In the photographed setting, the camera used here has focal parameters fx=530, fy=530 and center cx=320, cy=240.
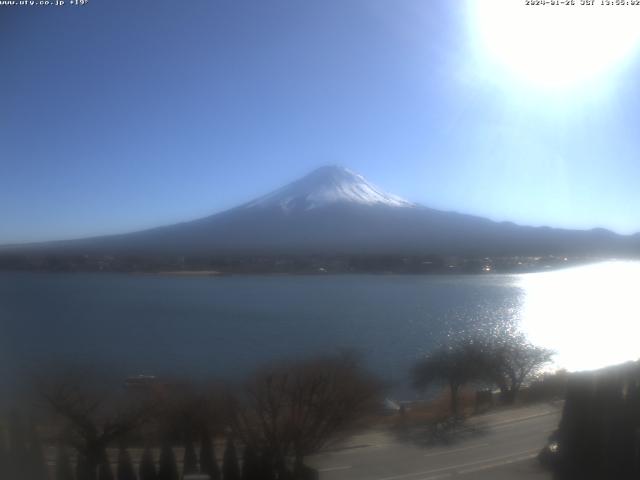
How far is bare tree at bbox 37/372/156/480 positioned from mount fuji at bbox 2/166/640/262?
3.51 ft

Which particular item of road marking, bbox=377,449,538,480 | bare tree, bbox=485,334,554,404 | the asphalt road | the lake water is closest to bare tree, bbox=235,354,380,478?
the asphalt road

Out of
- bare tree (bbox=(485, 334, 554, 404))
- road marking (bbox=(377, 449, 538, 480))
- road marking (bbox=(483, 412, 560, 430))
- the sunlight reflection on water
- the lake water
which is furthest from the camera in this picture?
the sunlight reflection on water

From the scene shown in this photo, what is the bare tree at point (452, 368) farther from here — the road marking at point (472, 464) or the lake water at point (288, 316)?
the road marking at point (472, 464)

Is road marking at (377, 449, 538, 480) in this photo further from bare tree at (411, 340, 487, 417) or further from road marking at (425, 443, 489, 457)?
bare tree at (411, 340, 487, 417)

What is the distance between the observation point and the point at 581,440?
236 centimetres

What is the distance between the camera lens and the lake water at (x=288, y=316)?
2695 millimetres

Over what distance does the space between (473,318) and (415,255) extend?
0.54m

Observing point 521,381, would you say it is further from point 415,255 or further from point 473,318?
point 415,255

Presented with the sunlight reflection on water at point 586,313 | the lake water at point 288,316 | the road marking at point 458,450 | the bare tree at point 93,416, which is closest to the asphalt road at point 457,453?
A: the road marking at point 458,450

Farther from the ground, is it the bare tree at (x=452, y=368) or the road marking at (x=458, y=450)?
the bare tree at (x=452, y=368)

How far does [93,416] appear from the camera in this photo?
7.80 ft

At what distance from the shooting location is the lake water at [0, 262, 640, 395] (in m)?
2.70

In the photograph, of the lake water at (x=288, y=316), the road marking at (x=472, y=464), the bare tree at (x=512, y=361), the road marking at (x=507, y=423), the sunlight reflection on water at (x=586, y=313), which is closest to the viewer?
the road marking at (x=472, y=464)

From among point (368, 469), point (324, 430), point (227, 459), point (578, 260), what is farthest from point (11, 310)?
point (578, 260)
